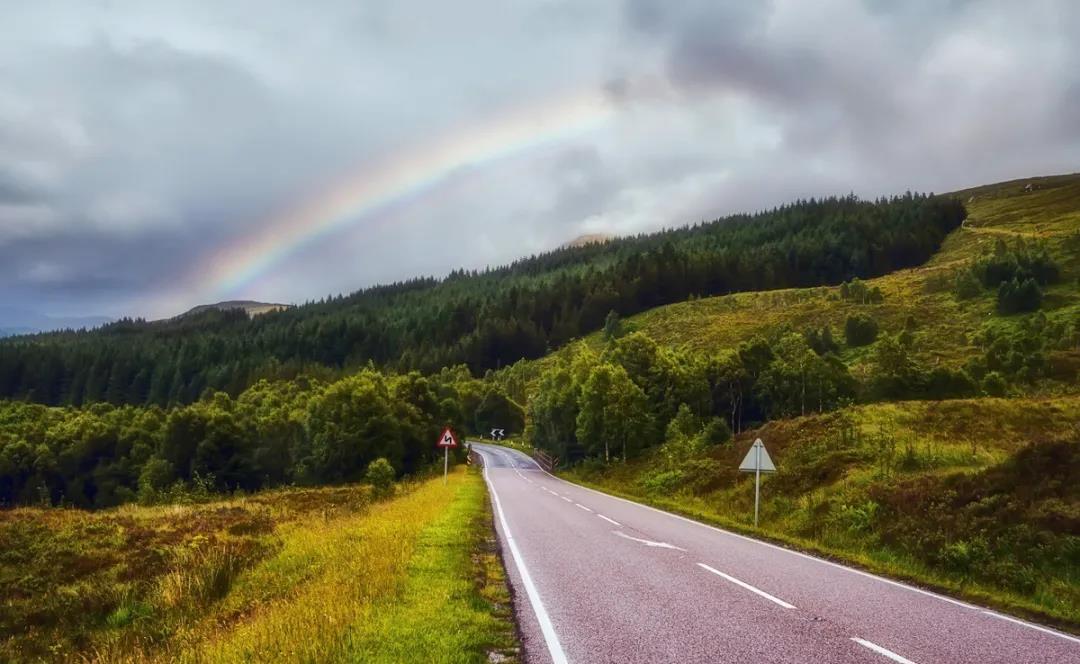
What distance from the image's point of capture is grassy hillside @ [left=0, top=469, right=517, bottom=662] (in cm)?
737

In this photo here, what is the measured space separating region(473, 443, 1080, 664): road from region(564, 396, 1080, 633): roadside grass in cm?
143

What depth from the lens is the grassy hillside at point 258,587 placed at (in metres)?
7.37

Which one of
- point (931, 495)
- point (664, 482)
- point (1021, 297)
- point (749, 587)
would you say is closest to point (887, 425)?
point (664, 482)

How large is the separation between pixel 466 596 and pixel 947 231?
722 feet

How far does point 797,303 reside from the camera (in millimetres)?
123438

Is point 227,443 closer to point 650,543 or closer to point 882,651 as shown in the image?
point 650,543

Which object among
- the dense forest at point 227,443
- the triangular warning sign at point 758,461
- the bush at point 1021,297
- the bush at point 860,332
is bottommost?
the dense forest at point 227,443

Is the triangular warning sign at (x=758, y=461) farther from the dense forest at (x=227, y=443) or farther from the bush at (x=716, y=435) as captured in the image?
the dense forest at (x=227, y=443)

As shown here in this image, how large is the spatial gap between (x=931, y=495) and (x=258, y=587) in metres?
15.5

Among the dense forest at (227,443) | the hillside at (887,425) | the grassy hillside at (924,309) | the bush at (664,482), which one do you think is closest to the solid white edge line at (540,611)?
the hillside at (887,425)

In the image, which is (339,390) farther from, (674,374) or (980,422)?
(980,422)

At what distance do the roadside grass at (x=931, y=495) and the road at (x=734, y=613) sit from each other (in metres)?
1.43

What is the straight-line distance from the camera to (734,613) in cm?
868

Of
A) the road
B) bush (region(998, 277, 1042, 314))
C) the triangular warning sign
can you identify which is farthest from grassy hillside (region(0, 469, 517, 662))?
bush (region(998, 277, 1042, 314))
